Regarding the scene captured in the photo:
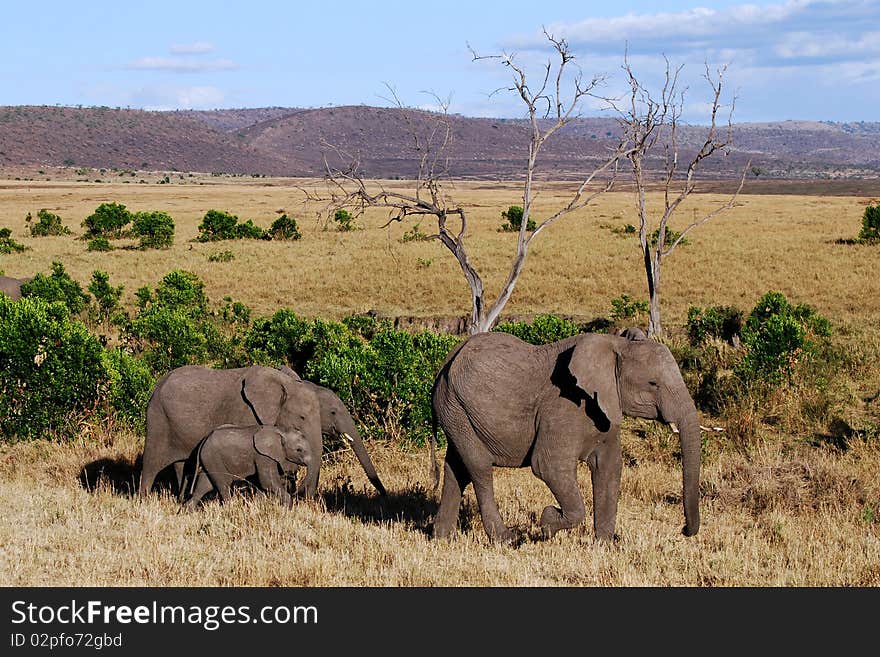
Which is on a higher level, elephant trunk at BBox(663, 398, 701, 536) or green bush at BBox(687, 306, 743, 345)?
elephant trunk at BBox(663, 398, 701, 536)

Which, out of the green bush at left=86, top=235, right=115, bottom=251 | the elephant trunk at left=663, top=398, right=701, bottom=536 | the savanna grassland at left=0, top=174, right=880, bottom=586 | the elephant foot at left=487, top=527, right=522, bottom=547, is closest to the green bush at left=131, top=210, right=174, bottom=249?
the green bush at left=86, top=235, right=115, bottom=251

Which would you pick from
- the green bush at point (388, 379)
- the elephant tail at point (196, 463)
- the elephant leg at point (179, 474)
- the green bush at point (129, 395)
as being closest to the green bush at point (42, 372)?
the green bush at point (129, 395)

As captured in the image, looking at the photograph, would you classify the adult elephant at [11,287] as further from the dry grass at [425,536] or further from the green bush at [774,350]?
the green bush at [774,350]

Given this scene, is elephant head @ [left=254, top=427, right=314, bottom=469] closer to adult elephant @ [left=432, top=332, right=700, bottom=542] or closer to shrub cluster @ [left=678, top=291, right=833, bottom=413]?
adult elephant @ [left=432, top=332, right=700, bottom=542]

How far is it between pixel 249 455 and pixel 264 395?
0.63 metres

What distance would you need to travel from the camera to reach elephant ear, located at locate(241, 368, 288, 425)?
8852 mm

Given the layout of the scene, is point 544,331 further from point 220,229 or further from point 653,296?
point 220,229

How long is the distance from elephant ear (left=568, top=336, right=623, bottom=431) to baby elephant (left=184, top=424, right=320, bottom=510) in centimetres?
290

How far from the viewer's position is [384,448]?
11680mm

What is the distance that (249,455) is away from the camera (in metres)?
8.54

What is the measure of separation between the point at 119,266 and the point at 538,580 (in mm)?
26905

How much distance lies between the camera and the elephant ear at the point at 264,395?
8.85 metres

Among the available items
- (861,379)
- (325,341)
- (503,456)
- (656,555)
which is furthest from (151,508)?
(861,379)

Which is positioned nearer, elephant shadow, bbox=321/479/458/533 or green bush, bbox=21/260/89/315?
elephant shadow, bbox=321/479/458/533
